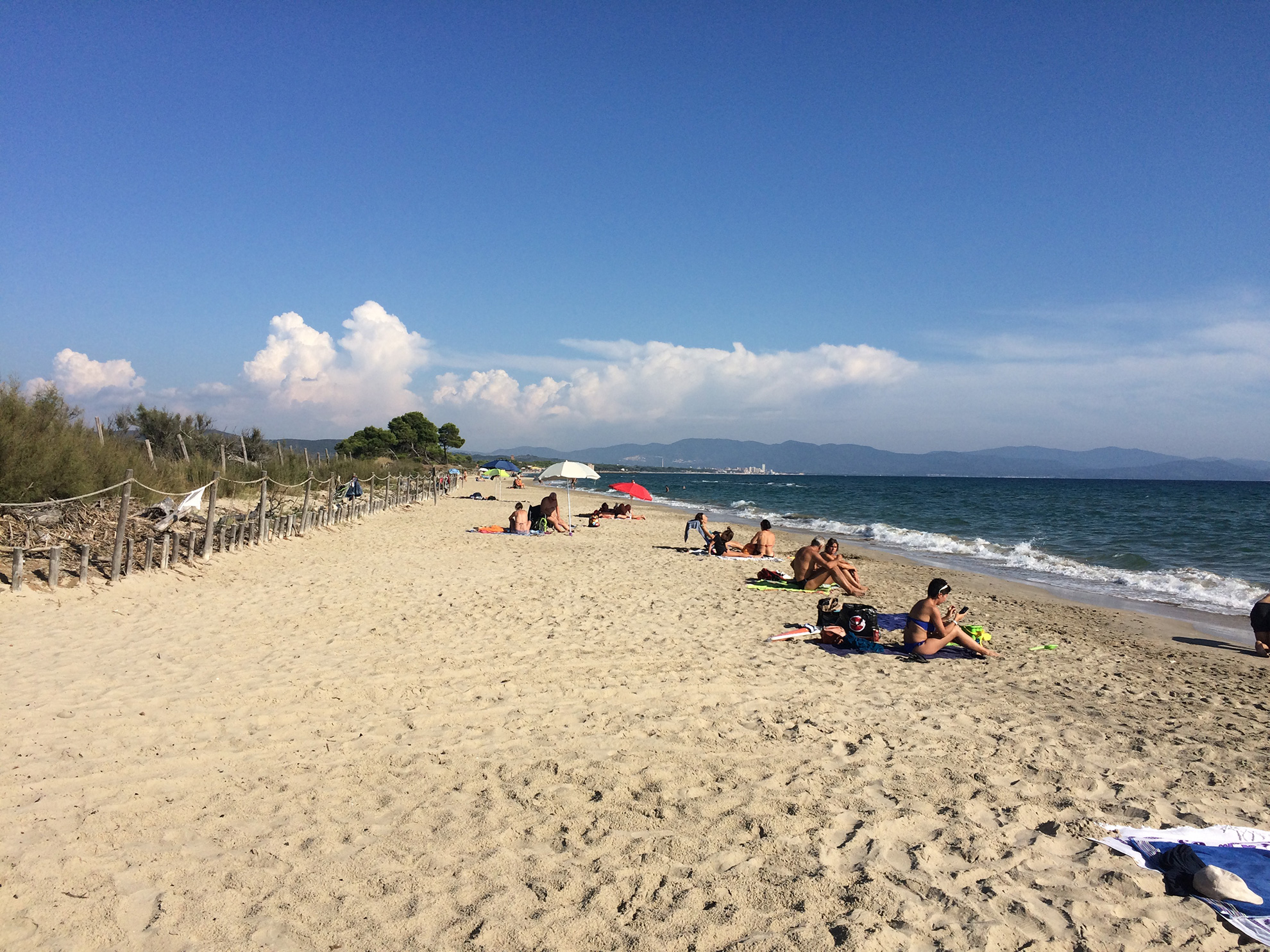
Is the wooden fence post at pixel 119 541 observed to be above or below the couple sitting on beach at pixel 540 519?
above

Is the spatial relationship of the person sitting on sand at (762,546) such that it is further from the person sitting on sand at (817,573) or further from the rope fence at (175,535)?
the rope fence at (175,535)

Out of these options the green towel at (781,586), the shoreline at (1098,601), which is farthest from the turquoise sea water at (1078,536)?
the green towel at (781,586)

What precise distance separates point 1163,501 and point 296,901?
6329 cm

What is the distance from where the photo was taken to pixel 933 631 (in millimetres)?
7074

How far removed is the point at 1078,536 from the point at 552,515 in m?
18.9

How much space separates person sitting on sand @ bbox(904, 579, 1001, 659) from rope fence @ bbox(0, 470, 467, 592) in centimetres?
872

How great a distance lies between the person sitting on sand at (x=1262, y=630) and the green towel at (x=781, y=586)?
16.5 feet

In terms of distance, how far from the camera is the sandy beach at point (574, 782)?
277 centimetres

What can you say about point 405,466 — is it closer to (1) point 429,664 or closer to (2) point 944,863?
(1) point 429,664

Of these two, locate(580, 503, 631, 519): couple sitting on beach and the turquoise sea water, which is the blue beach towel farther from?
locate(580, 503, 631, 519): couple sitting on beach

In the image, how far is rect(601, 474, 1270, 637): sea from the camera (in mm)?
13472

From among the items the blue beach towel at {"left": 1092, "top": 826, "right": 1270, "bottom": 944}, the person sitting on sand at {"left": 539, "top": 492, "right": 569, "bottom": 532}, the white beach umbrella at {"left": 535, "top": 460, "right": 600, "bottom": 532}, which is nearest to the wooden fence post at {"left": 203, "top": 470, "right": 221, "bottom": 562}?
the white beach umbrella at {"left": 535, "top": 460, "right": 600, "bottom": 532}

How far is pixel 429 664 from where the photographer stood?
609 cm

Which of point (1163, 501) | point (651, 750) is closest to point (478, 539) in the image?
point (651, 750)
